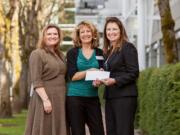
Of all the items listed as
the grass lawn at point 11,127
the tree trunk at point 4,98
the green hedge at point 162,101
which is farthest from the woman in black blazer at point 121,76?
the tree trunk at point 4,98

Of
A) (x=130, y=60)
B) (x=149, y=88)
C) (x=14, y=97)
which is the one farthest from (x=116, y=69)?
(x=14, y=97)

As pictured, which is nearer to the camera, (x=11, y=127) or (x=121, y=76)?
(x=121, y=76)

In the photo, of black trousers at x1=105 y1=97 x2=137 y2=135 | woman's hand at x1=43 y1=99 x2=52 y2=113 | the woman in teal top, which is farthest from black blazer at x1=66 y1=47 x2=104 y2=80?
black trousers at x1=105 y1=97 x2=137 y2=135

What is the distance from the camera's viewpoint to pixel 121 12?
43750 mm

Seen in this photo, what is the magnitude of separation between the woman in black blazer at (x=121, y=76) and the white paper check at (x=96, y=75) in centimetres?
7

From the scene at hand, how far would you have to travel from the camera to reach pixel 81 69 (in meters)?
8.20

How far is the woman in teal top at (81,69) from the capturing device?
8.13m

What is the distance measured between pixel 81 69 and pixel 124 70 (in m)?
0.60

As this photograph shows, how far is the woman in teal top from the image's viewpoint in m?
8.13

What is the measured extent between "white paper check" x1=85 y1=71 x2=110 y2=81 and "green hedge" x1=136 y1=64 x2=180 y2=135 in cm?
176

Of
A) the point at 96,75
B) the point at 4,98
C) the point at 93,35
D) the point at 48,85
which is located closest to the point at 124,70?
the point at 96,75

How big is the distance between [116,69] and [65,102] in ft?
2.84

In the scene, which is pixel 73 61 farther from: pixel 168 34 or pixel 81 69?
pixel 168 34

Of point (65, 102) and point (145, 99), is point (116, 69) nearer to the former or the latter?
point (65, 102)
